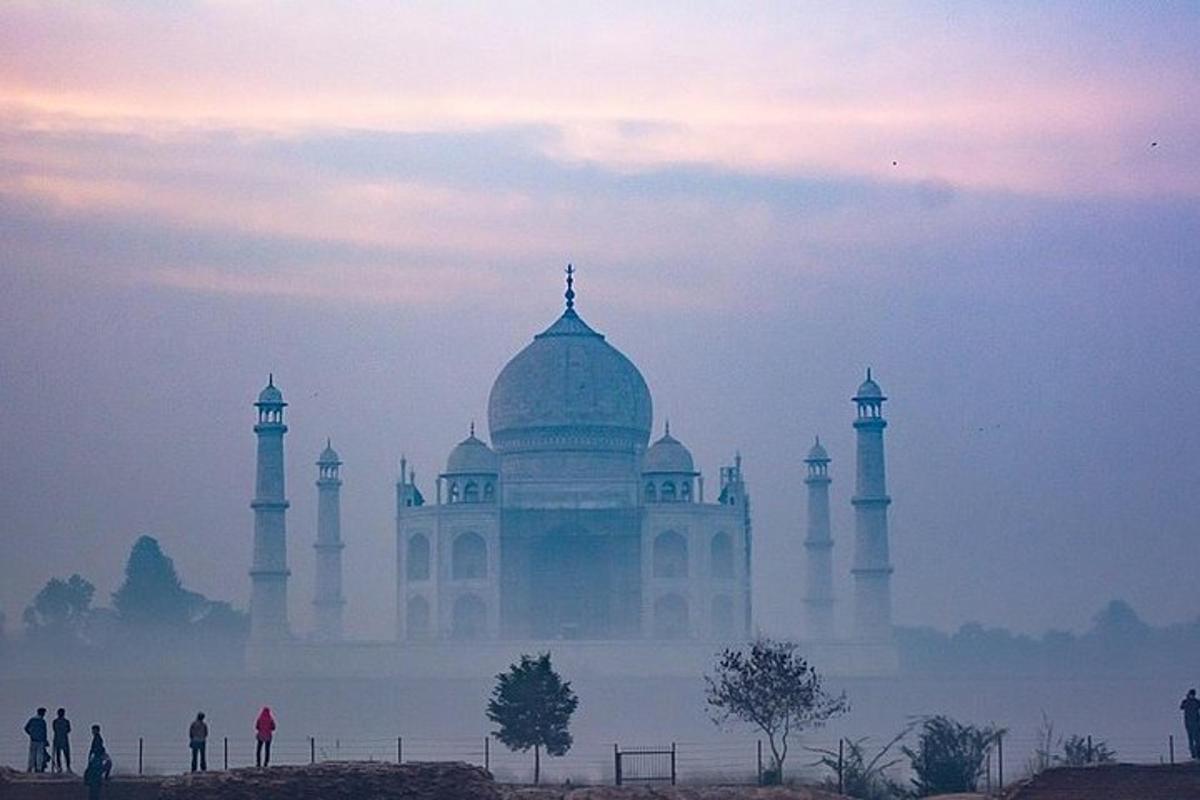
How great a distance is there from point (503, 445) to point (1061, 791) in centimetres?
4272

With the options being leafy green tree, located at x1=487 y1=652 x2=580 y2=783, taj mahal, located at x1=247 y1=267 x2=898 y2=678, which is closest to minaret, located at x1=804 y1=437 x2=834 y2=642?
taj mahal, located at x1=247 y1=267 x2=898 y2=678

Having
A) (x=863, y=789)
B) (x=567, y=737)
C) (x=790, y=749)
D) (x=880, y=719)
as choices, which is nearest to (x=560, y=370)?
(x=880, y=719)

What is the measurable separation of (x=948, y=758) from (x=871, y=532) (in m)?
36.8

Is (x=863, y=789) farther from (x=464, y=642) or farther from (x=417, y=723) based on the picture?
(x=464, y=642)

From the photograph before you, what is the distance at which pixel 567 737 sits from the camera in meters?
30.2

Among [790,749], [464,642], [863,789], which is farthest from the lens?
[464,642]

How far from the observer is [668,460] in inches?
2537

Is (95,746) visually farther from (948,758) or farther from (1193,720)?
(1193,720)

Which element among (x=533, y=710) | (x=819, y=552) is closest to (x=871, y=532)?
(x=819, y=552)

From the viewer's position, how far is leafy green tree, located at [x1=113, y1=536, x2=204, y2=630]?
66.6m

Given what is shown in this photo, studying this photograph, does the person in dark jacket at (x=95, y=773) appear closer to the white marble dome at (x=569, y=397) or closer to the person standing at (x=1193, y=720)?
the person standing at (x=1193, y=720)

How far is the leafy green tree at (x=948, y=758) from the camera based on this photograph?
84.4 feet

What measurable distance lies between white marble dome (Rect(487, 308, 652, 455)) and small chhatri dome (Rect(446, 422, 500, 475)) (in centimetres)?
73

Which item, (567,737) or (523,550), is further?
(523,550)
